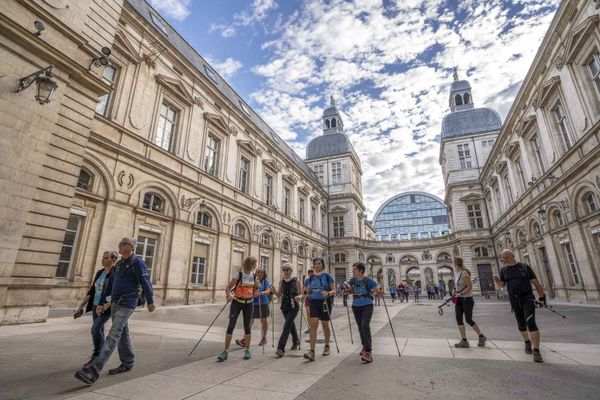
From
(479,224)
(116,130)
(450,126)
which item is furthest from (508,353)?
(450,126)

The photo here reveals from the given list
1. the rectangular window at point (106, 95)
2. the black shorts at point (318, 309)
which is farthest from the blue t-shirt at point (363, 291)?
the rectangular window at point (106, 95)

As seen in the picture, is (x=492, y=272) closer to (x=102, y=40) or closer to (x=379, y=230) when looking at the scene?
(x=102, y=40)

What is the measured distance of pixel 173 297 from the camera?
47.4 ft

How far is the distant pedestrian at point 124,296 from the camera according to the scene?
4.05 m

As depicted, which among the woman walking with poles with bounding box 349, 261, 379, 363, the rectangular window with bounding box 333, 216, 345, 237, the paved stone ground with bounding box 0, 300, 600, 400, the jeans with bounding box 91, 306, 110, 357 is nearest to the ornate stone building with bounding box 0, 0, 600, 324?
the paved stone ground with bounding box 0, 300, 600, 400

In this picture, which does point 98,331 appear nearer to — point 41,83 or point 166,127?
point 41,83

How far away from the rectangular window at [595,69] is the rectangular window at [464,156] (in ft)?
83.0

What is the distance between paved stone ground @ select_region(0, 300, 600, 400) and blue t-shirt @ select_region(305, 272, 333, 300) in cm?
105

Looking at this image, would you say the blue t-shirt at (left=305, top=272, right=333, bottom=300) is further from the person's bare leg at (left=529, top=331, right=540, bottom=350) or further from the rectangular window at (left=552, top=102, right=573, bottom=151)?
the rectangular window at (left=552, top=102, right=573, bottom=151)

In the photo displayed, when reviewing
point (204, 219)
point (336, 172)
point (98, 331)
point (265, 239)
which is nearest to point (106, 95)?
point (204, 219)

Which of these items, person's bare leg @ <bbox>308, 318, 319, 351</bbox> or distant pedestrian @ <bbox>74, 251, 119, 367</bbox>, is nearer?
distant pedestrian @ <bbox>74, 251, 119, 367</bbox>

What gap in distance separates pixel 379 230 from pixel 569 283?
65.9 metres

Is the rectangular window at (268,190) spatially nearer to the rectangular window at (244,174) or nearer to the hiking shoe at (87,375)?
the rectangular window at (244,174)

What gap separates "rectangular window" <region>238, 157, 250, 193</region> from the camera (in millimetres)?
22452
